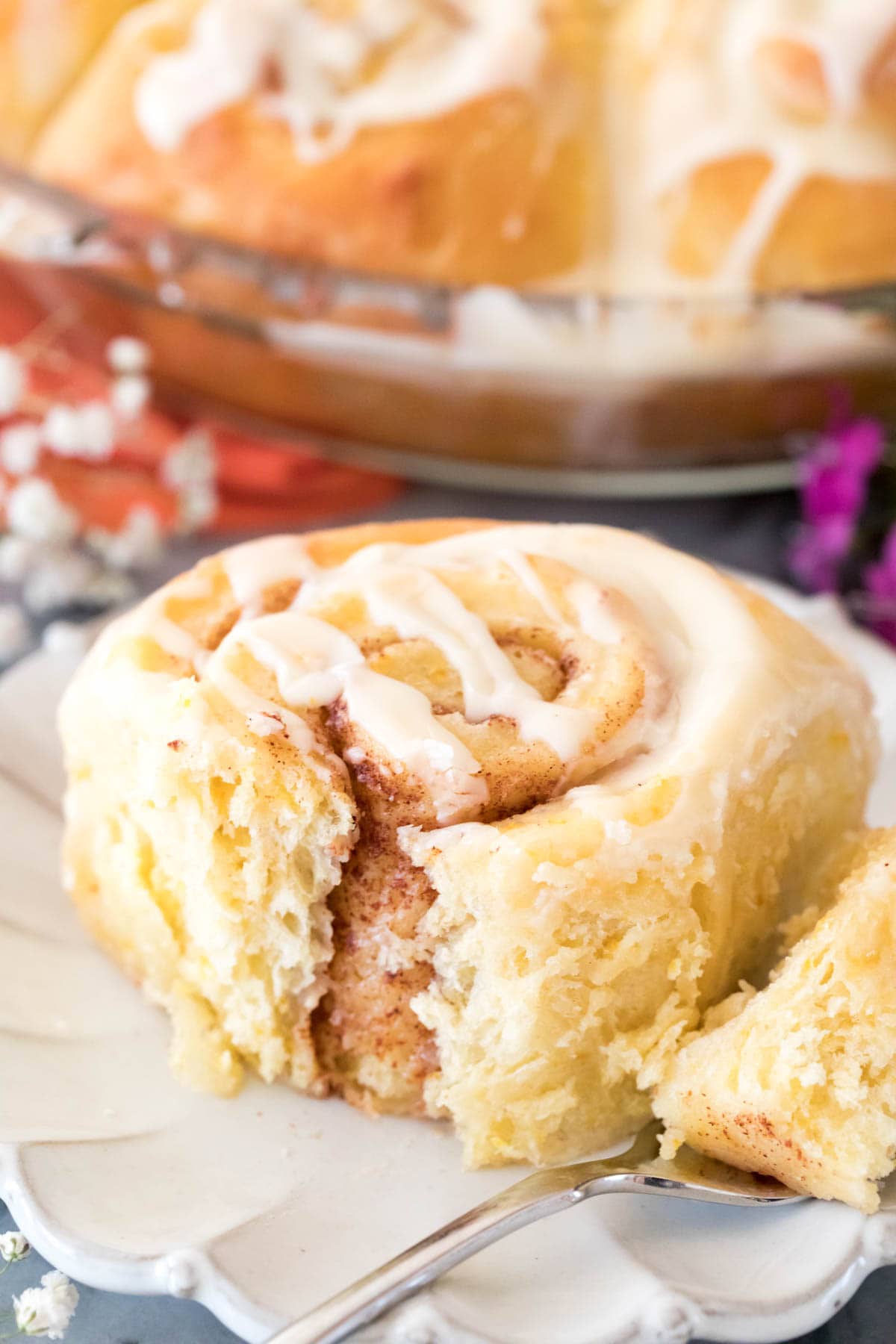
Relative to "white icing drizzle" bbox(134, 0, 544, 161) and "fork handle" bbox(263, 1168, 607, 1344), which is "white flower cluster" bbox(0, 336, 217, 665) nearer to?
"white icing drizzle" bbox(134, 0, 544, 161)

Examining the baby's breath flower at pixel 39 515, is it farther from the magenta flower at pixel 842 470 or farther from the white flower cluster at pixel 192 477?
the magenta flower at pixel 842 470

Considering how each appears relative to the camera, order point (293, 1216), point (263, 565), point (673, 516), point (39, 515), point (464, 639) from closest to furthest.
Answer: point (293, 1216) < point (464, 639) < point (263, 565) < point (39, 515) < point (673, 516)

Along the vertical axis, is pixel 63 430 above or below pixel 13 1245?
above

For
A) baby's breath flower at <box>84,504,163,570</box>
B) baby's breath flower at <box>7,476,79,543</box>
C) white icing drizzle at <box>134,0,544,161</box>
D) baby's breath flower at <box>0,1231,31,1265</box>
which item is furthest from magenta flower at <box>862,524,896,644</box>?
baby's breath flower at <box>0,1231,31,1265</box>

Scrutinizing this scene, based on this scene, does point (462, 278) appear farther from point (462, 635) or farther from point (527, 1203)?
point (527, 1203)

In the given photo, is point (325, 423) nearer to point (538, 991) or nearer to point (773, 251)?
point (773, 251)

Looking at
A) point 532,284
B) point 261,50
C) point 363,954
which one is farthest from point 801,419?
point 363,954

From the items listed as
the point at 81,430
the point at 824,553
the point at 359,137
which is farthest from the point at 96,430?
the point at 824,553
